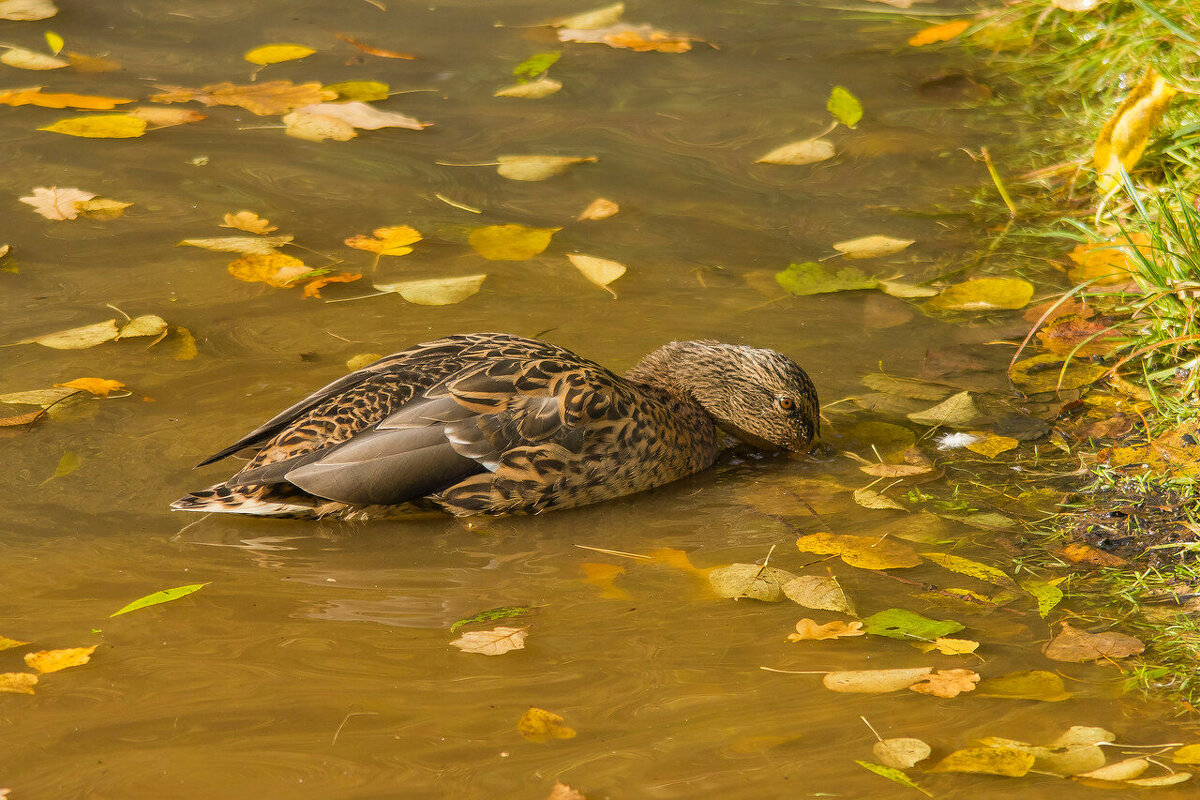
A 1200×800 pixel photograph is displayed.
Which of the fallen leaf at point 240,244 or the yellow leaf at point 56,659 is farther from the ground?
the fallen leaf at point 240,244

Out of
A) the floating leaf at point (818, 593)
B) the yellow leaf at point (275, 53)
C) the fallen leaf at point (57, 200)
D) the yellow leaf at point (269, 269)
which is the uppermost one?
the yellow leaf at point (275, 53)

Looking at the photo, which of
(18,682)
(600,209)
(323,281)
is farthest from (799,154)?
(18,682)

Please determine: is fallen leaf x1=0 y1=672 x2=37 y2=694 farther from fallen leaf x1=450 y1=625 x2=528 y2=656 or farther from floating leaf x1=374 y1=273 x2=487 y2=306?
floating leaf x1=374 y1=273 x2=487 y2=306

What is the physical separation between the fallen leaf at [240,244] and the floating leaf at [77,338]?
31.6 inches

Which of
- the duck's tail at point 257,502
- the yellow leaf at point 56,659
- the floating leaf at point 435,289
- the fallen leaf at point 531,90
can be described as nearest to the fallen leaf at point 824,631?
the duck's tail at point 257,502

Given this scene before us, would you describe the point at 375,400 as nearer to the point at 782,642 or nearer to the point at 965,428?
the point at 782,642

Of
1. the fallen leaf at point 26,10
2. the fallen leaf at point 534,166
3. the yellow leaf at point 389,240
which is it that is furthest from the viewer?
the fallen leaf at point 26,10

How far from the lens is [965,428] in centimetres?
480

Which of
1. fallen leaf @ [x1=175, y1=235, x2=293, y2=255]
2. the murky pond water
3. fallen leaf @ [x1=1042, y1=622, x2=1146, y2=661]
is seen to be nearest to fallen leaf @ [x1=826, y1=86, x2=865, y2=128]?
the murky pond water

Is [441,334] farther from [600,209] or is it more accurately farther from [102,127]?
[102,127]

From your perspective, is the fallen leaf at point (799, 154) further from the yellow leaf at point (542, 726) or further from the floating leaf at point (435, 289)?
the yellow leaf at point (542, 726)

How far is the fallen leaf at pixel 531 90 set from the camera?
7.49m

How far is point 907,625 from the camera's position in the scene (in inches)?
143

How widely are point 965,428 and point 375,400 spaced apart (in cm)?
216
